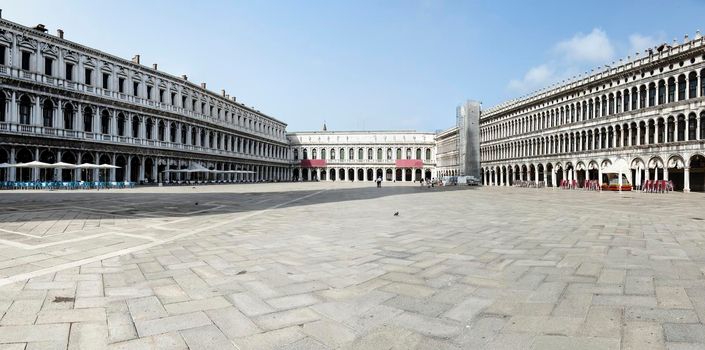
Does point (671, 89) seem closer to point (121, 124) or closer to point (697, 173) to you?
point (697, 173)

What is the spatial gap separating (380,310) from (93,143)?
145ft

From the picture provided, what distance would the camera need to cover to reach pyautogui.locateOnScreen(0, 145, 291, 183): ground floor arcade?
108 ft

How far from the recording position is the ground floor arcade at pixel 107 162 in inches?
1292

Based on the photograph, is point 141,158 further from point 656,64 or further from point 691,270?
point 656,64

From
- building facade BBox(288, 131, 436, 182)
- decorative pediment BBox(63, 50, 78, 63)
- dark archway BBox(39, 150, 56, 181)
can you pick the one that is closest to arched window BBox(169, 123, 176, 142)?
decorative pediment BBox(63, 50, 78, 63)

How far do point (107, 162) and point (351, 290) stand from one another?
45.2 m

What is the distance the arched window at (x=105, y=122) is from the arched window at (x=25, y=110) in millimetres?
6508

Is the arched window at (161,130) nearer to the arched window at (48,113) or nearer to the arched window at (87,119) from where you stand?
the arched window at (87,119)

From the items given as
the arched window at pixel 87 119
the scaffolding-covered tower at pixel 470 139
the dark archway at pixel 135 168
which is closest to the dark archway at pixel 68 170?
the arched window at pixel 87 119

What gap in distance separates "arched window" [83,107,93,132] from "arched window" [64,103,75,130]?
120 centimetres

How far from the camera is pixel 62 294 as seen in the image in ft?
12.6

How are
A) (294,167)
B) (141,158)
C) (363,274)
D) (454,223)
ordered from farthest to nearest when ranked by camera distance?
(294,167)
(141,158)
(454,223)
(363,274)

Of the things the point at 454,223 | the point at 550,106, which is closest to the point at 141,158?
the point at 454,223

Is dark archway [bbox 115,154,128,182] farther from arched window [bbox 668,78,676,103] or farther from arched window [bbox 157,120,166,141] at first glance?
arched window [bbox 668,78,676,103]
